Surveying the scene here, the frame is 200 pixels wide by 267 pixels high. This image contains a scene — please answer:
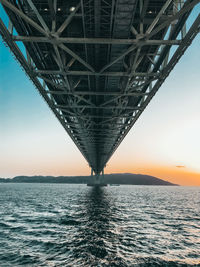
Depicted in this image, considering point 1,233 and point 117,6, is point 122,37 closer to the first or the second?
point 117,6

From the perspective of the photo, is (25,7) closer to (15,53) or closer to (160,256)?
(15,53)

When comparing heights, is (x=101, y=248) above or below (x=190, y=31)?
below

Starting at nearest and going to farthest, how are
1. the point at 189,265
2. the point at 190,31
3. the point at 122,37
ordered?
the point at 189,265, the point at 190,31, the point at 122,37

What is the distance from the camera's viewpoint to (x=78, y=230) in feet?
39.8

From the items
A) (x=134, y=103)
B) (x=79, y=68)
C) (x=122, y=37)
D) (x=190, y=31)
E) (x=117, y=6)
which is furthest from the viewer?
(x=134, y=103)

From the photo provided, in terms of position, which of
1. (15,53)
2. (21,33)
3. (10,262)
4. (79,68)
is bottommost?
(10,262)

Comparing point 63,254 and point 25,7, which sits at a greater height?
point 25,7

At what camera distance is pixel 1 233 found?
11656 millimetres

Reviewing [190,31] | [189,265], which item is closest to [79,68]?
[190,31]

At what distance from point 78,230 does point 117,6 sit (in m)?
12.8

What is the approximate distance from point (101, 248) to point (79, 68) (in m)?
12.1

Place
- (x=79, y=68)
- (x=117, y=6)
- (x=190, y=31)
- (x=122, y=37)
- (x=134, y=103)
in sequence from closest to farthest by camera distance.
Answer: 1. (x=117, y=6)
2. (x=190, y=31)
3. (x=122, y=37)
4. (x=79, y=68)
5. (x=134, y=103)

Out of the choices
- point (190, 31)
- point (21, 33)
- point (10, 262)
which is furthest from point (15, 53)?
point (10, 262)

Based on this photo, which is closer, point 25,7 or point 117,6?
point 117,6
